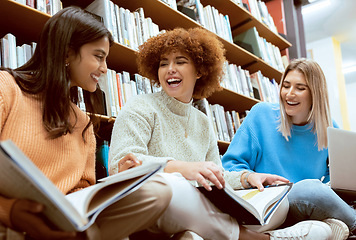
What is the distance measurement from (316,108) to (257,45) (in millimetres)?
1183

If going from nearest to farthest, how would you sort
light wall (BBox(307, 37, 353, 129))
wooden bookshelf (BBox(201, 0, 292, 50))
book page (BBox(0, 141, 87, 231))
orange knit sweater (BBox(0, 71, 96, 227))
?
book page (BBox(0, 141, 87, 231)), orange knit sweater (BBox(0, 71, 96, 227)), wooden bookshelf (BBox(201, 0, 292, 50)), light wall (BBox(307, 37, 353, 129))

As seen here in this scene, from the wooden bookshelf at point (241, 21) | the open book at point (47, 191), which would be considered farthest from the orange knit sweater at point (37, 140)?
the wooden bookshelf at point (241, 21)

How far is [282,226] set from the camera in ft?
4.32

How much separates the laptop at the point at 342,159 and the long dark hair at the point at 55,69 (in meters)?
0.93

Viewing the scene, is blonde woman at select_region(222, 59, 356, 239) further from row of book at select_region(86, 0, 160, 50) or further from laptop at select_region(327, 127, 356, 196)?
row of book at select_region(86, 0, 160, 50)

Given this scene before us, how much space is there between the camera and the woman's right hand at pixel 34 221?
53 centimetres

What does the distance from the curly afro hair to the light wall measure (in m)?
3.95

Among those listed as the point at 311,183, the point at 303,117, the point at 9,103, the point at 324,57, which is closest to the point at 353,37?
the point at 324,57

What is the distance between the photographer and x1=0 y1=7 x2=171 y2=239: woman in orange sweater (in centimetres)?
74

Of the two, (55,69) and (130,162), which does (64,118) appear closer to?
(55,69)

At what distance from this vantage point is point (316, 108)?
168cm

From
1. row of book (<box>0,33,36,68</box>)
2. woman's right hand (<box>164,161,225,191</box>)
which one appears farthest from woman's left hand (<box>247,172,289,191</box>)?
row of book (<box>0,33,36,68</box>)

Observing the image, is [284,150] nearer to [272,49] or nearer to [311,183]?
[311,183]

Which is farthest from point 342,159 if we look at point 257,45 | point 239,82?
point 257,45
